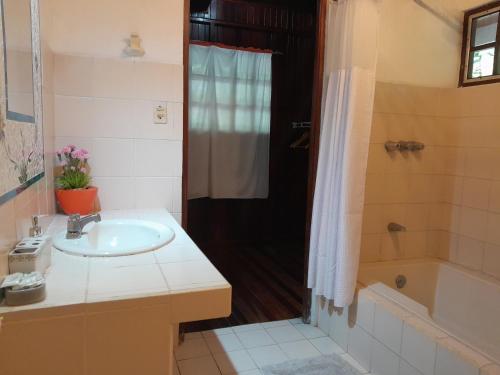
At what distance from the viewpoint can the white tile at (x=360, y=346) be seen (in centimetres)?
191

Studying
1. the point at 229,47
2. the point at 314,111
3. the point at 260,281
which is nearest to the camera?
the point at 314,111

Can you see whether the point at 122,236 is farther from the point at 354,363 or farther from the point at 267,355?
the point at 354,363

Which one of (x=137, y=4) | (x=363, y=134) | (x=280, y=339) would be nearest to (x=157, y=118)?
(x=137, y=4)

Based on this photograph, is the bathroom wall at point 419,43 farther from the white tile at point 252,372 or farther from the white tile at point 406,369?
the white tile at point 252,372

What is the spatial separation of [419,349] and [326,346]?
636mm

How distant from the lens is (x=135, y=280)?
101cm

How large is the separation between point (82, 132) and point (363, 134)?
1.39m

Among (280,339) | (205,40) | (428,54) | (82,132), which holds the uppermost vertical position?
(205,40)

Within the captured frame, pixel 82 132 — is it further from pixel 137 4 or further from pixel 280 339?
pixel 280 339

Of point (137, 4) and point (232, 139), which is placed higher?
point (137, 4)

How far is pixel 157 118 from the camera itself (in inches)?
77.0

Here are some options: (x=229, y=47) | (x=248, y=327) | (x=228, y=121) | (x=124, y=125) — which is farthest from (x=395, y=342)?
(x=229, y=47)

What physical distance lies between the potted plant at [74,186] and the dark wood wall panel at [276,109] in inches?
79.7

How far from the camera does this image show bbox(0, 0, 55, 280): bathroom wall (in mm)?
864
